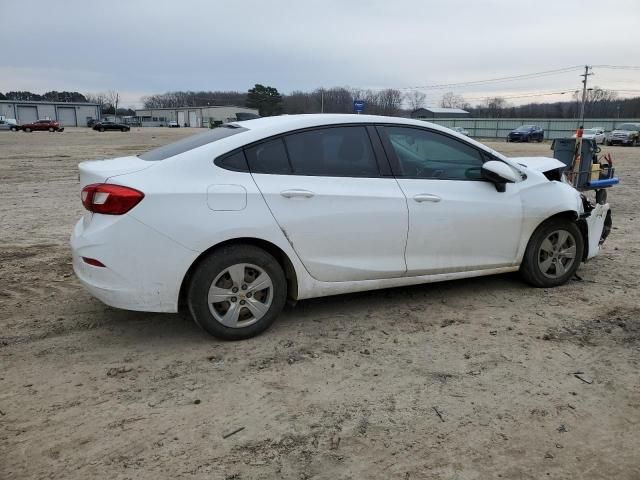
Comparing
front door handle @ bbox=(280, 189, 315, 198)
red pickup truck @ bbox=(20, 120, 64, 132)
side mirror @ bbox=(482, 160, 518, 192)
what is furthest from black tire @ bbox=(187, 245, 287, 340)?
red pickup truck @ bbox=(20, 120, 64, 132)

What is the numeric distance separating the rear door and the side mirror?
2.90 ft

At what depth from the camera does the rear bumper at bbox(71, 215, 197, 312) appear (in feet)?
11.7

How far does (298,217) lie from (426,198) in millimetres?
1123

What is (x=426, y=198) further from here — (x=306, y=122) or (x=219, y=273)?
(x=219, y=273)

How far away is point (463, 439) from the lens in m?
2.79

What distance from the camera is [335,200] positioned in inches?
159

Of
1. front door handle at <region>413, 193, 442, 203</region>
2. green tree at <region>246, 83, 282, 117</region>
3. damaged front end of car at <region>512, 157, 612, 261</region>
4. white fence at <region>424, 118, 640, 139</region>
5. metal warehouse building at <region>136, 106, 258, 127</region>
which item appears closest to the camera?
front door handle at <region>413, 193, 442, 203</region>

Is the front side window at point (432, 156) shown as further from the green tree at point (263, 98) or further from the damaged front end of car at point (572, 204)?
the green tree at point (263, 98)

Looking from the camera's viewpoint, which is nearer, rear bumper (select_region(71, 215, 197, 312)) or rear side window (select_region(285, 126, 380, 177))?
rear bumper (select_region(71, 215, 197, 312))

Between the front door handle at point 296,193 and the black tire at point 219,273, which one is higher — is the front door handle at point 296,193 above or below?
above

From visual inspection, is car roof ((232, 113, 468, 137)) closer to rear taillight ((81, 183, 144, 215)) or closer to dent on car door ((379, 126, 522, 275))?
dent on car door ((379, 126, 522, 275))

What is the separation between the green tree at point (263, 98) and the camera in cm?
10125

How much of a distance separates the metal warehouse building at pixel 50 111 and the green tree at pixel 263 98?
30727mm

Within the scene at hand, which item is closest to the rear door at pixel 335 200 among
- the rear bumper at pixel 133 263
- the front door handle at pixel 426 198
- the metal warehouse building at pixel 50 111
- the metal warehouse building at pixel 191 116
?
the front door handle at pixel 426 198
